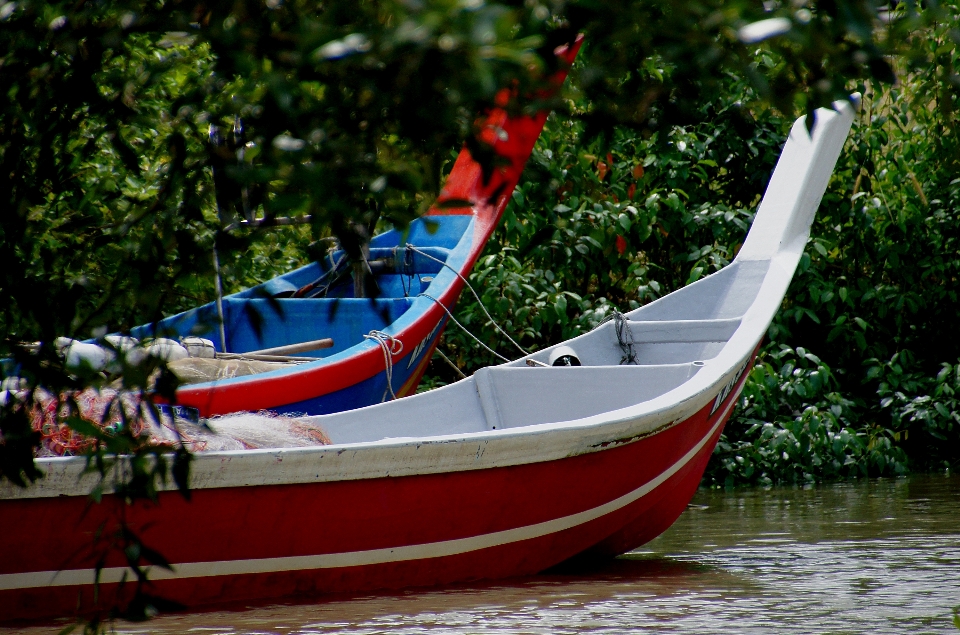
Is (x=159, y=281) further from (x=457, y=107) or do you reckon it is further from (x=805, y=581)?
(x=805, y=581)

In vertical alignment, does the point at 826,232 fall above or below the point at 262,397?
above

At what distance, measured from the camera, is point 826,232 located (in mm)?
8305

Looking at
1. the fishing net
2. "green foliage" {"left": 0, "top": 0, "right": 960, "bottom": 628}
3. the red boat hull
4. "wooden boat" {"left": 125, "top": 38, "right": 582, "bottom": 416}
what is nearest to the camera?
"green foliage" {"left": 0, "top": 0, "right": 960, "bottom": 628}

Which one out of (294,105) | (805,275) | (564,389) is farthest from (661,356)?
(294,105)

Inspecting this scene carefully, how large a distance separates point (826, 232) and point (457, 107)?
294 inches

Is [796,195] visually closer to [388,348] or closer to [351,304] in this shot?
[388,348]

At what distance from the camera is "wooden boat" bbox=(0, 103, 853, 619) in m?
3.50

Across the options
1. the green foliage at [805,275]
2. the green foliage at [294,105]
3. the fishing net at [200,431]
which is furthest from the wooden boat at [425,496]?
the green foliage at [805,275]

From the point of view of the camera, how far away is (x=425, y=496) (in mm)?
3936

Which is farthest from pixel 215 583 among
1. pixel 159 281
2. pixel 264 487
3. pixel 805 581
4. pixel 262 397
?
pixel 159 281

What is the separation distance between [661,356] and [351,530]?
2.69 meters

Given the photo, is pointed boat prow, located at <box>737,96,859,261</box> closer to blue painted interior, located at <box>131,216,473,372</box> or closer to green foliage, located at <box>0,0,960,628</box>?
blue painted interior, located at <box>131,216,473,372</box>

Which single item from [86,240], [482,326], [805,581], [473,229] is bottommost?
[805,581]

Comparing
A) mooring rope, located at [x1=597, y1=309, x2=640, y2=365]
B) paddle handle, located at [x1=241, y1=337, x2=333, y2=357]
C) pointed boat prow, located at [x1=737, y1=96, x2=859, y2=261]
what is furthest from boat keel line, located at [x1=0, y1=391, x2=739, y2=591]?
paddle handle, located at [x1=241, y1=337, x2=333, y2=357]
